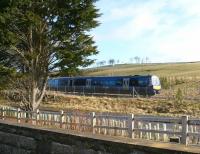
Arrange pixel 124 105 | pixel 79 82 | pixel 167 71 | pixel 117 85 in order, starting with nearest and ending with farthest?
pixel 124 105 < pixel 117 85 < pixel 79 82 < pixel 167 71

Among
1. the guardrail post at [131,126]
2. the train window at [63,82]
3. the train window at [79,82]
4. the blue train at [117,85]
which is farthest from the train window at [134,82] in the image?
the guardrail post at [131,126]

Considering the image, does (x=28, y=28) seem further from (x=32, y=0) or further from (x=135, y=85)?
(x=135, y=85)

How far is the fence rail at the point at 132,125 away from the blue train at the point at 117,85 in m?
38.9

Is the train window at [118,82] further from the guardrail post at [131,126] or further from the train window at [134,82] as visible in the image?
the guardrail post at [131,126]

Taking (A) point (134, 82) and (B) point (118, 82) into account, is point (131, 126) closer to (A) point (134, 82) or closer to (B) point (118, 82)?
(A) point (134, 82)

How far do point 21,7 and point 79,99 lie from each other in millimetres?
28617

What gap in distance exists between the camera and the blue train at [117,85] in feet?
203

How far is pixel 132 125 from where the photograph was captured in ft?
53.7

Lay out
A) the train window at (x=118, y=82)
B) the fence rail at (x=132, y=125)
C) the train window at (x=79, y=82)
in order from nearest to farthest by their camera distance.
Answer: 1. the fence rail at (x=132, y=125)
2. the train window at (x=118, y=82)
3. the train window at (x=79, y=82)

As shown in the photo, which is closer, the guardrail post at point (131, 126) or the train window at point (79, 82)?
the guardrail post at point (131, 126)

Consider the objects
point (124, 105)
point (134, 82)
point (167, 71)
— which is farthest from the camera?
point (167, 71)

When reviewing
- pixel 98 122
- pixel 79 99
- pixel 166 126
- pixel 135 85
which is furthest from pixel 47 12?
pixel 135 85

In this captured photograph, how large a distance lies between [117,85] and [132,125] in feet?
162

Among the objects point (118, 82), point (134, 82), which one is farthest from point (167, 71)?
point (134, 82)
